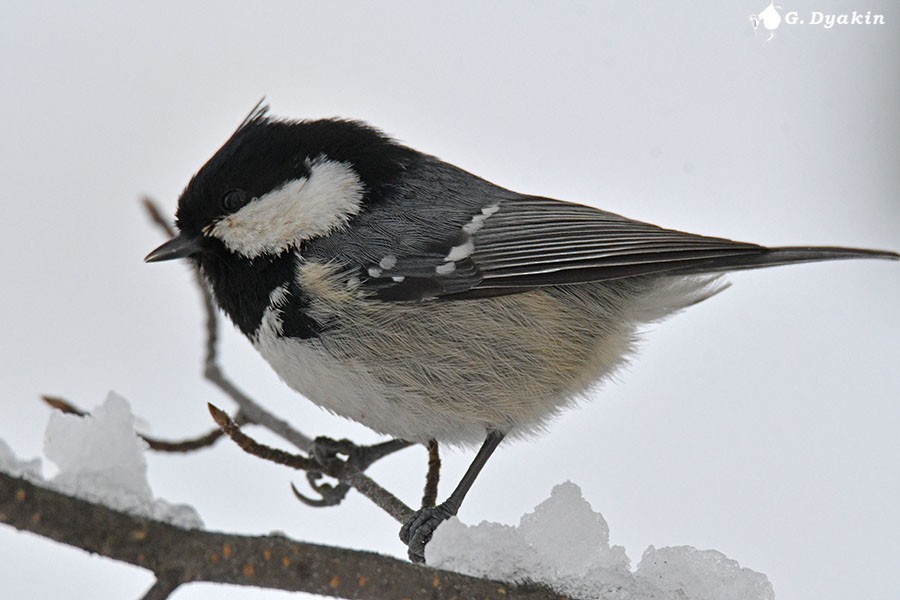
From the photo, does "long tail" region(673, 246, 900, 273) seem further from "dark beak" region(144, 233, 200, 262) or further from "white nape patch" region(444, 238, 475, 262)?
"dark beak" region(144, 233, 200, 262)

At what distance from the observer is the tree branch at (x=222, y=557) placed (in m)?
0.83

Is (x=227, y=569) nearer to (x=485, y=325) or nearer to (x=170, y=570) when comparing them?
(x=170, y=570)

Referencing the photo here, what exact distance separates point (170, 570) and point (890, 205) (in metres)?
2.79

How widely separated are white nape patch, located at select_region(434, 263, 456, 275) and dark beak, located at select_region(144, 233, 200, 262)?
0.42 metres

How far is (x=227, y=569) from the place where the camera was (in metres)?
0.90

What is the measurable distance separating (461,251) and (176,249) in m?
0.49

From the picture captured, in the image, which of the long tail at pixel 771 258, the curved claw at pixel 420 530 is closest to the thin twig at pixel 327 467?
the curved claw at pixel 420 530

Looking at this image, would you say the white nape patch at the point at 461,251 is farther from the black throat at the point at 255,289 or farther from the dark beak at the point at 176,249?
the dark beak at the point at 176,249

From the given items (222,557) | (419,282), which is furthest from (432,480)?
(222,557)

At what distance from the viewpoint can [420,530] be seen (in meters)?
1.36

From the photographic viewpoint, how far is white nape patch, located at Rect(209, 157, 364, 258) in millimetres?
1462

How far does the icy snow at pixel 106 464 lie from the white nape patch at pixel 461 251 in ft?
2.21

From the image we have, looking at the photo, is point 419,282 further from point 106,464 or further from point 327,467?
point 106,464

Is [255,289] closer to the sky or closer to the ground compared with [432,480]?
closer to the sky
